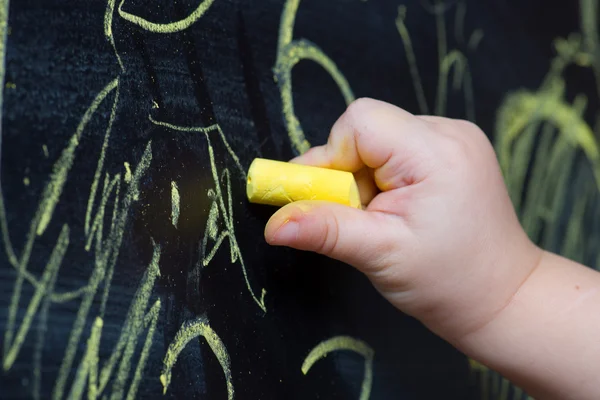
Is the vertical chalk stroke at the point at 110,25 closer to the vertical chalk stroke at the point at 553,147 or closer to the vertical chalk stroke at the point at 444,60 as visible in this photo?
the vertical chalk stroke at the point at 444,60

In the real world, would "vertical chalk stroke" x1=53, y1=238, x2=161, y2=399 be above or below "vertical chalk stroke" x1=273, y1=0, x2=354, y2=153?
below

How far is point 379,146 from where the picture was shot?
48 centimetres

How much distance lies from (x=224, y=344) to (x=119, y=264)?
98mm

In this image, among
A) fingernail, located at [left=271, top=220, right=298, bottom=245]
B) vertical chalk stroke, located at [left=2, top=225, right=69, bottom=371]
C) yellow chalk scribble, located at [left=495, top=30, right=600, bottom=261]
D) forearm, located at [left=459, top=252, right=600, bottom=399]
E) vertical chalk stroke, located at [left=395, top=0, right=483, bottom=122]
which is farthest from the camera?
yellow chalk scribble, located at [left=495, top=30, right=600, bottom=261]

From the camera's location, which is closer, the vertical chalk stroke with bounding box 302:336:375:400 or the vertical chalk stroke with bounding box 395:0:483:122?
the vertical chalk stroke with bounding box 302:336:375:400

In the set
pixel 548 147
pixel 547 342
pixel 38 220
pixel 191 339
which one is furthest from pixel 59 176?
pixel 548 147

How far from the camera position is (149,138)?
0.39 metres

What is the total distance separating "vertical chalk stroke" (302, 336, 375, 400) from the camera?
19.7 inches

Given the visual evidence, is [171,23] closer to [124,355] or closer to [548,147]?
[124,355]

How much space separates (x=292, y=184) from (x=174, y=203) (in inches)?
3.3

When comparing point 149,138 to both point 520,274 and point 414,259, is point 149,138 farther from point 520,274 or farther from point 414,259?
point 520,274

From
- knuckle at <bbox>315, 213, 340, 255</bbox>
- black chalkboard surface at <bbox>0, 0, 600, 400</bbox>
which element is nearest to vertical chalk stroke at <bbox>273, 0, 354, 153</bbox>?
black chalkboard surface at <bbox>0, 0, 600, 400</bbox>

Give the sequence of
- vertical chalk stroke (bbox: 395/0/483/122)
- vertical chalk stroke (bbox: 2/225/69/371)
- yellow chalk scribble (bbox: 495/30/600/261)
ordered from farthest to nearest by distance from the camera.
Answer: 1. yellow chalk scribble (bbox: 495/30/600/261)
2. vertical chalk stroke (bbox: 395/0/483/122)
3. vertical chalk stroke (bbox: 2/225/69/371)

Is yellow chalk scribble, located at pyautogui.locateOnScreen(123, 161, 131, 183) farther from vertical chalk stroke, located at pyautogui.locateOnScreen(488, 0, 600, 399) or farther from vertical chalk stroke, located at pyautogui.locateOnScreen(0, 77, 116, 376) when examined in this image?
vertical chalk stroke, located at pyautogui.locateOnScreen(488, 0, 600, 399)
